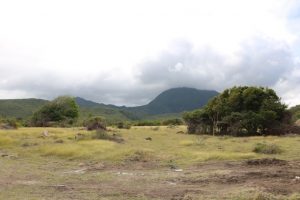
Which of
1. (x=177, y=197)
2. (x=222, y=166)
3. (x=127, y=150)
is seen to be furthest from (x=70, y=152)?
(x=177, y=197)

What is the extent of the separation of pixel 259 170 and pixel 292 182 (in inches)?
156

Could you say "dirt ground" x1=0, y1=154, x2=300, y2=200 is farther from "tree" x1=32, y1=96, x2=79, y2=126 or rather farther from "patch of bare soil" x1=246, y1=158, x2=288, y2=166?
"tree" x1=32, y1=96, x2=79, y2=126

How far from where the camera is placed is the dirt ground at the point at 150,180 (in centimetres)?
1617

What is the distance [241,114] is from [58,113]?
46.8 metres

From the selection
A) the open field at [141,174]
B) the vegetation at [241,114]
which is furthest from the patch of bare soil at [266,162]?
the vegetation at [241,114]

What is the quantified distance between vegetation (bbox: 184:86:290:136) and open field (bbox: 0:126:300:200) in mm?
20294

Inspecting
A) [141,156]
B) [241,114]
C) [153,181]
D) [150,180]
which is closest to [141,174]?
[150,180]

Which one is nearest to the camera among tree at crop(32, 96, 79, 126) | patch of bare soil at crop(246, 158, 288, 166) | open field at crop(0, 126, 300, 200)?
open field at crop(0, 126, 300, 200)

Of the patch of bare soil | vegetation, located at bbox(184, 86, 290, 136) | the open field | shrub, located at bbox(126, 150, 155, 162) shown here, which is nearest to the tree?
vegetation, located at bbox(184, 86, 290, 136)

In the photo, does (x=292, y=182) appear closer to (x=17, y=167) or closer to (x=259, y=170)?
(x=259, y=170)

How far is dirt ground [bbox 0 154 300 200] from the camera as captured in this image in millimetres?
16172

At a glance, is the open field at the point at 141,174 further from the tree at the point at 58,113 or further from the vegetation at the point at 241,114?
the tree at the point at 58,113

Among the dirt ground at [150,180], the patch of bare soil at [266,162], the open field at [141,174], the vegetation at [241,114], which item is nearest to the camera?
the dirt ground at [150,180]

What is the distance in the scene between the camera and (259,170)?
21.7m
